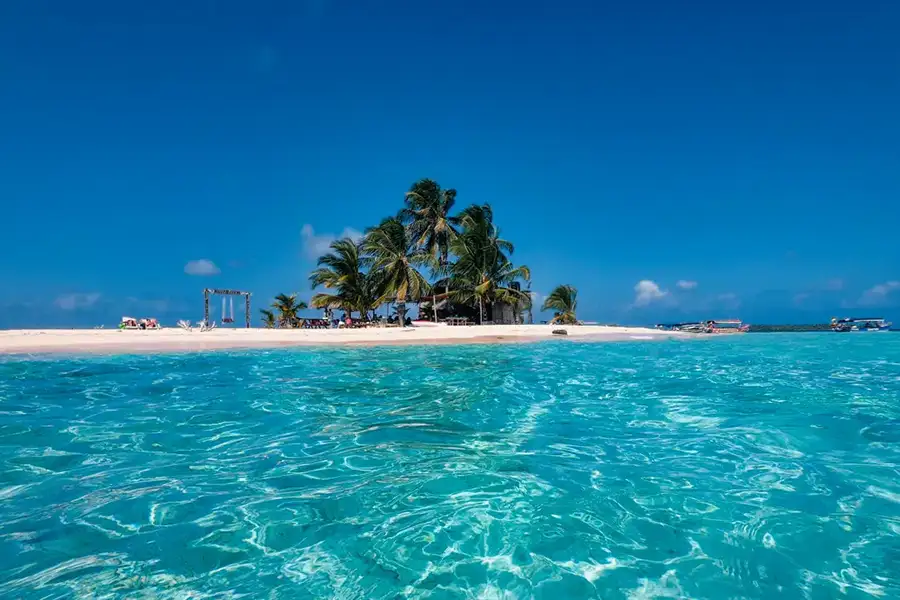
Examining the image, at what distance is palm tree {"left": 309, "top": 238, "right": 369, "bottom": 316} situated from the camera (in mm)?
33531

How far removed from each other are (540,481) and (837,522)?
218 centimetres

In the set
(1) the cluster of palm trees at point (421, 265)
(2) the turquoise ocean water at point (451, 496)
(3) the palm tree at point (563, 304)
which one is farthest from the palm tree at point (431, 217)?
(2) the turquoise ocean water at point (451, 496)

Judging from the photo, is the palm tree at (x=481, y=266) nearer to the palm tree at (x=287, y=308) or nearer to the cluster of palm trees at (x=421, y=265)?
the cluster of palm trees at (x=421, y=265)

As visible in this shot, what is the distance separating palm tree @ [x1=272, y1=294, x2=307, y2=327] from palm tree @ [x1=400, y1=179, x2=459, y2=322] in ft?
36.0

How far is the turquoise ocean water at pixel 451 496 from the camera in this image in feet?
8.93

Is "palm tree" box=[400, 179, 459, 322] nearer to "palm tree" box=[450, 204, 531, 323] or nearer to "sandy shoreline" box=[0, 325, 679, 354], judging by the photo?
"palm tree" box=[450, 204, 531, 323]

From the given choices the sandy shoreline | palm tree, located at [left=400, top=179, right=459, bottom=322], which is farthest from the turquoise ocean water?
palm tree, located at [left=400, top=179, right=459, bottom=322]

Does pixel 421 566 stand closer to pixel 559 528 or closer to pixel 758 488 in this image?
pixel 559 528

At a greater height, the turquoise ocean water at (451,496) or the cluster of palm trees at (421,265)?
the cluster of palm trees at (421,265)

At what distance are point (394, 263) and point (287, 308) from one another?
37.5ft

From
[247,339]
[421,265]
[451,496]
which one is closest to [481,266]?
[421,265]

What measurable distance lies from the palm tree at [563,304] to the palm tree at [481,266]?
246 inches

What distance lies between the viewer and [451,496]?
389cm

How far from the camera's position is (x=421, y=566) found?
9.30 ft
